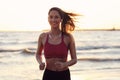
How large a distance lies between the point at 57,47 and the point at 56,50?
41 millimetres

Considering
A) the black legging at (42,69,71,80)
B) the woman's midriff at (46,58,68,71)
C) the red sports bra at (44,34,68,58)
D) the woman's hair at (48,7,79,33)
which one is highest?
the woman's hair at (48,7,79,33)

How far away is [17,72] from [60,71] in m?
10.7

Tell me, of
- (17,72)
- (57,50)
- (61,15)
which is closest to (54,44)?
(57,50)

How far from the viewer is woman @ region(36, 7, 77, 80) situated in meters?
4.84

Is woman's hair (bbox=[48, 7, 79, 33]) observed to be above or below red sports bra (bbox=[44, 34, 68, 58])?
above

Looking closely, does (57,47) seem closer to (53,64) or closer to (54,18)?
(53,64)

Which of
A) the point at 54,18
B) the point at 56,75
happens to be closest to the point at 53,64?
the point at 56,75

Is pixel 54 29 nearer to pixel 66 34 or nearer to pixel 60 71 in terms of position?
pixel 66 34

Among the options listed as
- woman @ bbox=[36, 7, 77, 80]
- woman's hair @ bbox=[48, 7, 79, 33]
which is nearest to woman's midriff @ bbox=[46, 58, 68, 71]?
woman @ bbox=[36, 7, 77, 80]

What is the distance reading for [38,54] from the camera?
198 inches

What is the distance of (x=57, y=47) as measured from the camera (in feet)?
15.9

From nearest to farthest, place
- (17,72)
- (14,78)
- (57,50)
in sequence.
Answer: (57,50), (14,78), (17,72)

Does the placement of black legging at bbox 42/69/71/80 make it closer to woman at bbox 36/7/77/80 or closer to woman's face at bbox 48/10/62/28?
woman at bbox 36/7/77/80

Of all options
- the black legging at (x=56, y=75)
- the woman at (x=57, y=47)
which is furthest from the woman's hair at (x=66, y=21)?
the black legging at (x=56, y=75)
